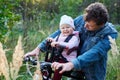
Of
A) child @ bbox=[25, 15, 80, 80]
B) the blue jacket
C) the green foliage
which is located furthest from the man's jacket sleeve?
the green foliage

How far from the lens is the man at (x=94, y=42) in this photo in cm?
333

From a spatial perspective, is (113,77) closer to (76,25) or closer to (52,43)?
(76,25)

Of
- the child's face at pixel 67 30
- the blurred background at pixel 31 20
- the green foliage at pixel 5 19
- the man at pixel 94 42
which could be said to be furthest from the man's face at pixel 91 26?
the green foliage at pixel 5 19

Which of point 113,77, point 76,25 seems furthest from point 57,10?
point 76,25

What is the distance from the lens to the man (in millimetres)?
3330

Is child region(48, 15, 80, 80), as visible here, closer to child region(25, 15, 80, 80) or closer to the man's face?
child region(25, 15, 80, 80)

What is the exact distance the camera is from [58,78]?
11.1 ft

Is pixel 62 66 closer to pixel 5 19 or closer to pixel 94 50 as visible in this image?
pixel 94 50

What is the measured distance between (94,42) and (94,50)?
0.51 ft

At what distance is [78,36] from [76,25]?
0.23 m

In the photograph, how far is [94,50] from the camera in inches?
132

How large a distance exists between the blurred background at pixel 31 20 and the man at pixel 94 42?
0.82 feet

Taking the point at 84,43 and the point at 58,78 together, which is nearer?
the point at 58,78

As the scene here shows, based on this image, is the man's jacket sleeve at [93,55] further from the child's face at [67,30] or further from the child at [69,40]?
the child's face at [67,30]
